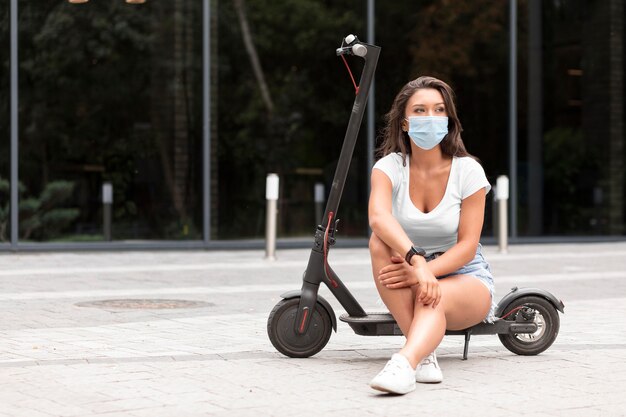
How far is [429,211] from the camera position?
6141mm

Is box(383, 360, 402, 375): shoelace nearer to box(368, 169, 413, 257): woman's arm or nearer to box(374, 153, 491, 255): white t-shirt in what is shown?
box(368, 169, 413, 257): woman's arm

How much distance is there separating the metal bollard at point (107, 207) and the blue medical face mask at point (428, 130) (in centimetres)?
1033

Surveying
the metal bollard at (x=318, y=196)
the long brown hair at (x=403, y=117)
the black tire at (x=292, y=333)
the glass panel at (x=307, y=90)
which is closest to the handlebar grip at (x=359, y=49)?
the long brown hair at (x=403, y=117)

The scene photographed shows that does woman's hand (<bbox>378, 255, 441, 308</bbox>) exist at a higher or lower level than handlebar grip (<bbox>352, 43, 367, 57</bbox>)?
lower

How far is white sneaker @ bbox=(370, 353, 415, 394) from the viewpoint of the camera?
5.19 metres

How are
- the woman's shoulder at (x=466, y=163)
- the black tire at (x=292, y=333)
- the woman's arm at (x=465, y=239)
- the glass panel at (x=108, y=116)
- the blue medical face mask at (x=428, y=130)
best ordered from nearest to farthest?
the woman's arm at (x=465, y=239) → the blue medical face mask at (x=428, y=130) → the woman's shoulder at (x=466, y=163) → the black tire at (x=292, y=333) → the glass panel at (x=108, y=116)

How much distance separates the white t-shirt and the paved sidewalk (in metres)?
0.64

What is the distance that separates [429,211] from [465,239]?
9.5 inches

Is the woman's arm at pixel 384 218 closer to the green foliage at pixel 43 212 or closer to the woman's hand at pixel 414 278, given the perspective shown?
the woman's hand at pixel 414 278

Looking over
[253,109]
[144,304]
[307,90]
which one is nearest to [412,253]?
[144,304]

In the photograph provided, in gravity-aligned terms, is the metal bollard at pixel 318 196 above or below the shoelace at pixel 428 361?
above

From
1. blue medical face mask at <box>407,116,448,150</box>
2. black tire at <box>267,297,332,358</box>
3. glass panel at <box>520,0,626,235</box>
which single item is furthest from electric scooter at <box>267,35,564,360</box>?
glass panel at <box>520,0,626,235</box>

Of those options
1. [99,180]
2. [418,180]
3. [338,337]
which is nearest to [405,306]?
[418,180]

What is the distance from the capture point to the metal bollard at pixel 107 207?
1595cm
